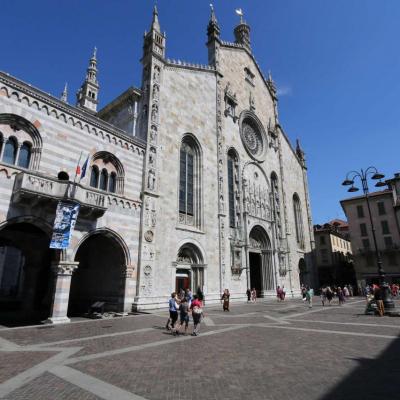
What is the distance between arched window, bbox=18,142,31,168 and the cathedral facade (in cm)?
6

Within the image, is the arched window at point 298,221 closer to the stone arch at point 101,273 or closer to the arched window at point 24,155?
the stone arch at point 101,273

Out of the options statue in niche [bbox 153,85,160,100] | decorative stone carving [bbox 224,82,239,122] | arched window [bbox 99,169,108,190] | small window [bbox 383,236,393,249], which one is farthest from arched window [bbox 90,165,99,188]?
small window [bbox 383,236,393,249]

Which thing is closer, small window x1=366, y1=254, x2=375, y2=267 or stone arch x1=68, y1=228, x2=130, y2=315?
stone arch x1=68, y1=228, x2=130, y2=315

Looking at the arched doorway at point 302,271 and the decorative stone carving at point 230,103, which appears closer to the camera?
the decorative stone carving at point 230,103

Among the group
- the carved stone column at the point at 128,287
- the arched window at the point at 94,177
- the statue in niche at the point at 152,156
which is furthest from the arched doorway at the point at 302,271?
the arched window at the point at 94,177

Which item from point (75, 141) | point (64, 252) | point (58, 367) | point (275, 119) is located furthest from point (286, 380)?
point (275, 119)

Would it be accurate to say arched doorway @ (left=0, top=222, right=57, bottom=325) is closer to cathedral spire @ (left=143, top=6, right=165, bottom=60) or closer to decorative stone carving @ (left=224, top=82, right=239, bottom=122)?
cathedral spire @ (left=143, top=6, right=165, bottom=60)

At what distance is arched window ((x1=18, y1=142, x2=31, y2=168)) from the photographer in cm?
1538

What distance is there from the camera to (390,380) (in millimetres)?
6301

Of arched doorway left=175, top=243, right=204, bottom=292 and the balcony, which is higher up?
the balcony

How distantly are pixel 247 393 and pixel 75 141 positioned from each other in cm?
1644

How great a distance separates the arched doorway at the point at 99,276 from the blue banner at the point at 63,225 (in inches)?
122

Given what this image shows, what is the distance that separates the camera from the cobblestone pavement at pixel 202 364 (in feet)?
19.1

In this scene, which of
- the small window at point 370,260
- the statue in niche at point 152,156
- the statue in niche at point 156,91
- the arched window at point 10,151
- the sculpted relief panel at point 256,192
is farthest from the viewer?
the small window at point 370,260
